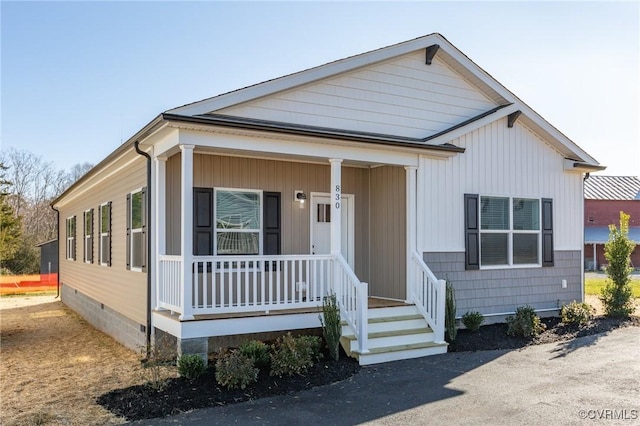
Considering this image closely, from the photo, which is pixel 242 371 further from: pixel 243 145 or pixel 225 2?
pixel 225 2

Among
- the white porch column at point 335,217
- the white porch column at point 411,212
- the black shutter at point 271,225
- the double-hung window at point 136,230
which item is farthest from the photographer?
the white porch column at point 411,212

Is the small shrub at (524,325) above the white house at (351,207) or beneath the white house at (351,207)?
beneath

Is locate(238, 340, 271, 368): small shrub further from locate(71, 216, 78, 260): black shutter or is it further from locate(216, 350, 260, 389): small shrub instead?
locate(71, 216, 78, 260): black shutter

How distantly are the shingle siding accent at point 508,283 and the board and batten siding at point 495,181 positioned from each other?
0.26 meters

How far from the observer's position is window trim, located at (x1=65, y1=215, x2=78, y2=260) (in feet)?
58.6

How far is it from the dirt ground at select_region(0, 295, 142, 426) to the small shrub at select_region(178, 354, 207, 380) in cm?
101

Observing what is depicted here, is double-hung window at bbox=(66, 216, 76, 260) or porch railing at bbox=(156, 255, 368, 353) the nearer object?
porch railing at bbox=(156, 255, 368, 353)

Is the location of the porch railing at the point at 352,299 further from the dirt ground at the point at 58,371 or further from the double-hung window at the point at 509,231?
the double-hung window at the point at 509,231

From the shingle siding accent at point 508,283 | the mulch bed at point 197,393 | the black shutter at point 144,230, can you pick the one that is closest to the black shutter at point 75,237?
the black shutter at point 144,230

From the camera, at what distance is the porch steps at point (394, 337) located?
8438mm

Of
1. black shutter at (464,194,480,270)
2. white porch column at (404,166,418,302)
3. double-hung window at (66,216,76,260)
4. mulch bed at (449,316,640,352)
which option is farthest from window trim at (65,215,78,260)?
mulch bed at (449,316,640,352)

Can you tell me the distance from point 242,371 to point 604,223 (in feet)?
117

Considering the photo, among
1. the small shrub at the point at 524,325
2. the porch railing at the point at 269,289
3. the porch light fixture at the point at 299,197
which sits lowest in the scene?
the small shrub at the point at 524,325

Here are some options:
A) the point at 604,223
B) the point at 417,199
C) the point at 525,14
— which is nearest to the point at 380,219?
the point at 417,199
